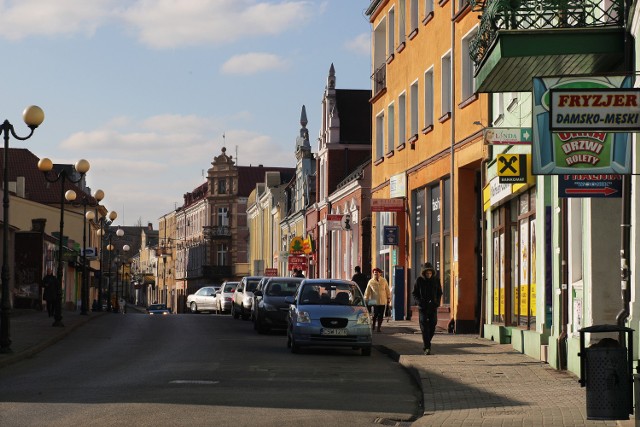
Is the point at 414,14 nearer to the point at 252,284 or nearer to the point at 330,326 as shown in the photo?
the point at 252,284

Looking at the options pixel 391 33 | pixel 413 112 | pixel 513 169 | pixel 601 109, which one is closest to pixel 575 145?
pixel 601 109

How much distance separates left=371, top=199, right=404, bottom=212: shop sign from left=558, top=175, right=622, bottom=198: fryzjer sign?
78.7ft

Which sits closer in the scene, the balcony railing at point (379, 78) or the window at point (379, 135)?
the balcony railing at point (379, 78)

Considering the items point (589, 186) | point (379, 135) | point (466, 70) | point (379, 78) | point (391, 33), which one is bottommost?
point (589, 186)

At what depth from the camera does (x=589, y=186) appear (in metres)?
14.1

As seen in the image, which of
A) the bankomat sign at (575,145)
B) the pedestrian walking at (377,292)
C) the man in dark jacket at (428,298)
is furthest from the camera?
the pedestrian walking at (377,292)

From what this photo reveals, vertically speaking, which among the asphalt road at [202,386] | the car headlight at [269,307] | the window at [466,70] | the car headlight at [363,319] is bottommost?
the asphalt road at [202,386]

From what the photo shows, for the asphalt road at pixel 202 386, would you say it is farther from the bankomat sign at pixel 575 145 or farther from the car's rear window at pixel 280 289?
the car's rear window at pixel 280 289

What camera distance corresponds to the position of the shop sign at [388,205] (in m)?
38.2

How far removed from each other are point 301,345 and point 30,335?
27.9 feet

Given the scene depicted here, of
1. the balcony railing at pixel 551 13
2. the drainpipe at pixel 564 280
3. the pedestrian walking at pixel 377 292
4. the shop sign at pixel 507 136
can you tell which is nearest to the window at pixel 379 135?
the pedestrian walking at pixel 377 292

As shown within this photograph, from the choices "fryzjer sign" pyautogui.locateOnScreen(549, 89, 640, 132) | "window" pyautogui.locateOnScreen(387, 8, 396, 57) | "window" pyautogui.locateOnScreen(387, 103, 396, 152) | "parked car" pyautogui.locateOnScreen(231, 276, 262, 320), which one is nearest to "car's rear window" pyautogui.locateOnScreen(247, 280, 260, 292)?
"parked car" pyautogui.locateOnScreen(231, 276, 262, 320)

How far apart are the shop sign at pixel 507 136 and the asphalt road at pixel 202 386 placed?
4.36 meters

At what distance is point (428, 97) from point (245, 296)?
11.1 metres
